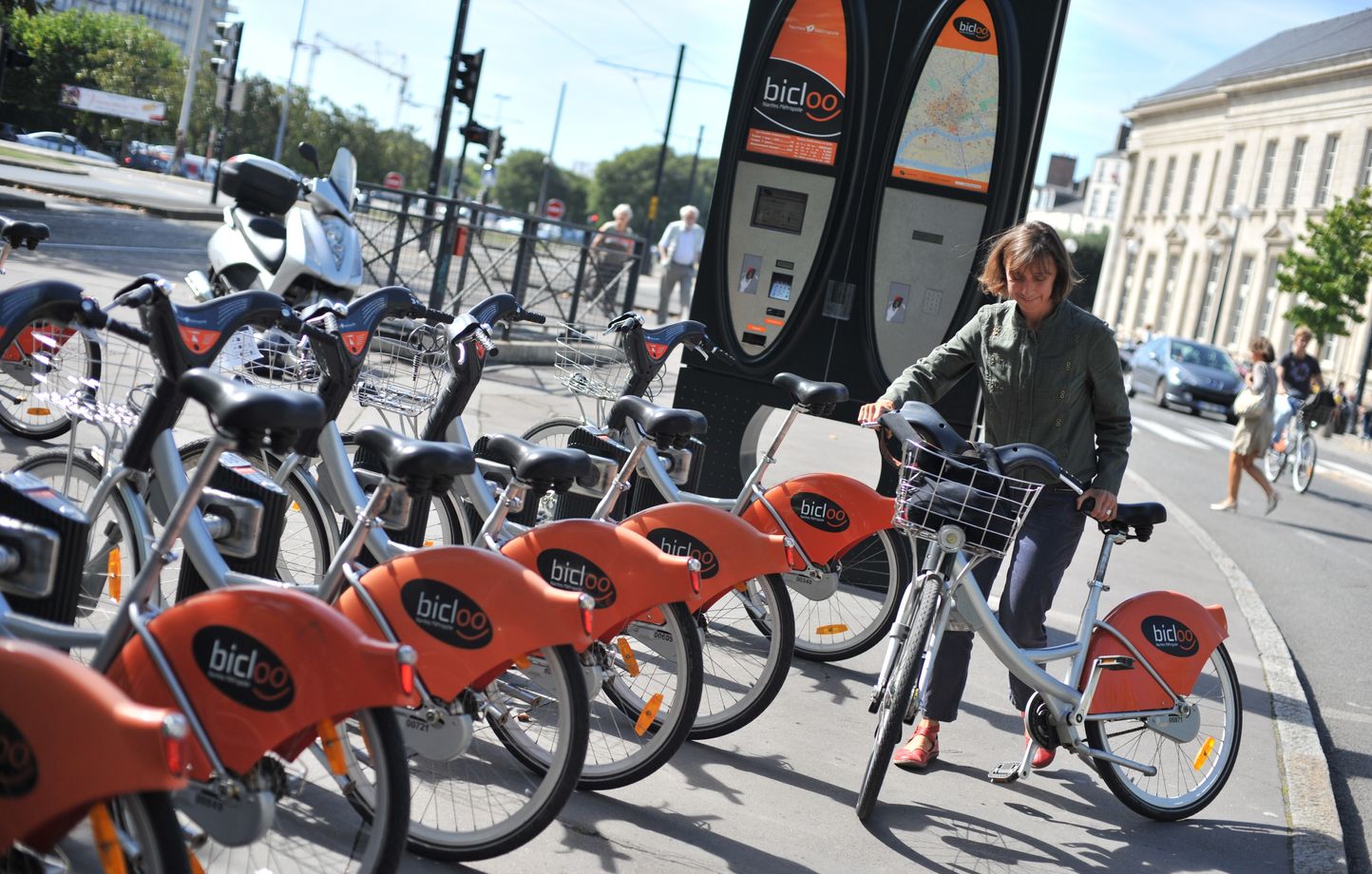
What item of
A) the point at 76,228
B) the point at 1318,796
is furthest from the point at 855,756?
the point at 76,228

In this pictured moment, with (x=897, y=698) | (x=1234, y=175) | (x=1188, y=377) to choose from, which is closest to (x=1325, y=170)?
(x=1234, y=175)

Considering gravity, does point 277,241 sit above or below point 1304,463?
above

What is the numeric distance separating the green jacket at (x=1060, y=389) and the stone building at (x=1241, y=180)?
36091 millimetres

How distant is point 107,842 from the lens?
222cm

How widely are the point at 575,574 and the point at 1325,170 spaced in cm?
4784

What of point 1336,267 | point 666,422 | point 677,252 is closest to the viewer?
point 666,422

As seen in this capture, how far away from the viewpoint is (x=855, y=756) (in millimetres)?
4523

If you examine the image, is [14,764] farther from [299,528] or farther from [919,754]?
[919,754]

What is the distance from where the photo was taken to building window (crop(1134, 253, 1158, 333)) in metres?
60.1

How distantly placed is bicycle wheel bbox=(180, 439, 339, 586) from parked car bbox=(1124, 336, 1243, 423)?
24.8m

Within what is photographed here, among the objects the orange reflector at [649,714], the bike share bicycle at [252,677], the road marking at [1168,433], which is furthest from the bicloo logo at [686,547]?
the road marking at [1168,433]

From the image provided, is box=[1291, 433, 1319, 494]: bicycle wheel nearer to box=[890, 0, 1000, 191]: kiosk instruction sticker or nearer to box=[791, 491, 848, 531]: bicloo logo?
box=[890, 0, 1000, 191]: kiosk instruction sticker

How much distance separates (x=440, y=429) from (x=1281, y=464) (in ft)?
49.0

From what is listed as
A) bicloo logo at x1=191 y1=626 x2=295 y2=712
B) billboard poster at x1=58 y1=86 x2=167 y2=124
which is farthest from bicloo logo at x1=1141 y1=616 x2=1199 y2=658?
billboard poster at x1=58 y1=86 x2=167 y2=124
